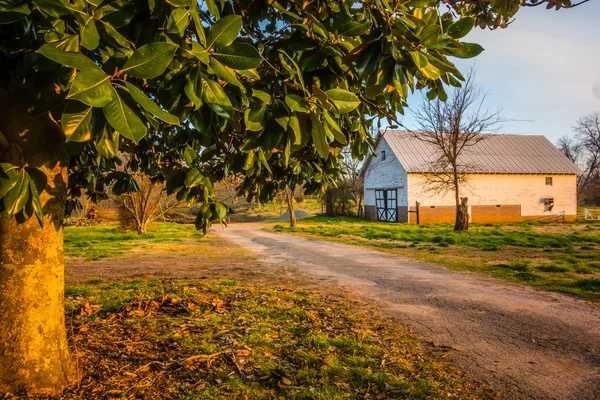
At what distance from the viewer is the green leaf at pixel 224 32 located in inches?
51.3

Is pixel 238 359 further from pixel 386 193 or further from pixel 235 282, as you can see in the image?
pixel 386 193

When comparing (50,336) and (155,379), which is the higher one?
(50,336)

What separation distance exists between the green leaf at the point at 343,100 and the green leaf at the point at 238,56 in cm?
36

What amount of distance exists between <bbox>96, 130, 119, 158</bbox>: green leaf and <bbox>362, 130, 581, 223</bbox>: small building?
2465cm

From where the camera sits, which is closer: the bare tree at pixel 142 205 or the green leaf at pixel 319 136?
the green leaf at pixel 319 136

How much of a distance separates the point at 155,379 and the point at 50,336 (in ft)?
2.73

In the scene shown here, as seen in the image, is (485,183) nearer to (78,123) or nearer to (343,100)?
(343,100)

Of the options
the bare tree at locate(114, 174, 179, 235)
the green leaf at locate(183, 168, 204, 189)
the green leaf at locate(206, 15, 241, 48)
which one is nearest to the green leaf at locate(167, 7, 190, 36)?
the green leaf at locate(206, 15, 241, 48)

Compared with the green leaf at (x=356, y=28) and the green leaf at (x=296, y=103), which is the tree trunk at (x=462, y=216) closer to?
the green leaf at (x=356, y=28)

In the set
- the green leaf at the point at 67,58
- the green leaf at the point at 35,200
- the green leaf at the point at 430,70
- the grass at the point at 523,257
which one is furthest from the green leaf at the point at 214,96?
the grass at the point at 523,257

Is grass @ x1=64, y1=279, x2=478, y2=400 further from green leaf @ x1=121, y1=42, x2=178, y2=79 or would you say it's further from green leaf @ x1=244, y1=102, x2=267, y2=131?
green leaf @ x1=121, y1=42, x2=178, y2=79

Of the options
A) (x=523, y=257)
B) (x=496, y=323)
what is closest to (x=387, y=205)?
(x=523, y=257)

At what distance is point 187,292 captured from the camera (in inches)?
228

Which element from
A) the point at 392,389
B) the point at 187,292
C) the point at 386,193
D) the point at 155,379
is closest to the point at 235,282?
the point at 187,292
